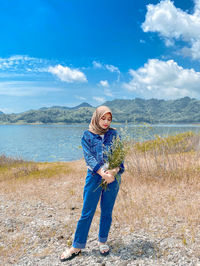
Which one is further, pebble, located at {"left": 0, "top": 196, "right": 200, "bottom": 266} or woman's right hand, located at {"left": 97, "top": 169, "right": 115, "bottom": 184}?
pebble, located at {"left": 0, "top": 196, "right": 200, "bottom": 266}

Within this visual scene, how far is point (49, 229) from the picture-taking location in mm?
5422

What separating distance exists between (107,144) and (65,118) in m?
198

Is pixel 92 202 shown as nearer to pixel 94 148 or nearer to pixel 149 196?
pixel 94 148

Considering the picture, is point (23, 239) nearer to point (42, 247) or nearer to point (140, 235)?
point (42, 247)

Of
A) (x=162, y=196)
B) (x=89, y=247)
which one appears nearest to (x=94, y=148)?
(x=89, y=247)

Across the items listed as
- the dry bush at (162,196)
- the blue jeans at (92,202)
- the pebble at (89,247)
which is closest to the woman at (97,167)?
the blue jeans at (92,202)

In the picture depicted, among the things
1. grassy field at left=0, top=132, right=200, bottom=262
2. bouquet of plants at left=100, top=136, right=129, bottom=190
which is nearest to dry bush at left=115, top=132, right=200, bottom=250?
grassy field at left=0, top=132, right=200, bottom=262

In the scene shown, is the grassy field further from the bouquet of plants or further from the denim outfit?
the bouquet of plants

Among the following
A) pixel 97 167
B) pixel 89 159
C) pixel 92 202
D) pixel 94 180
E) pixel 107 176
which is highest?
pixel 89 159

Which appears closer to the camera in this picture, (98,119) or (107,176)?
(107,176)

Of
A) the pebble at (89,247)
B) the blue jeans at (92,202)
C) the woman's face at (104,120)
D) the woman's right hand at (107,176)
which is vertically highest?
the woman's face at (104,120)

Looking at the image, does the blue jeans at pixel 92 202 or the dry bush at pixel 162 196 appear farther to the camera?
the dry bush at pixel 162 196

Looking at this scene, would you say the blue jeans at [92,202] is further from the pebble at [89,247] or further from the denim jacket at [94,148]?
the pebble at [89,247]

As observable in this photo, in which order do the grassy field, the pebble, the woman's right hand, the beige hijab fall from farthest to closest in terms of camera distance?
1. the grassy field
2. the pebble
3. the beige hijab
4. the woman's right hand
